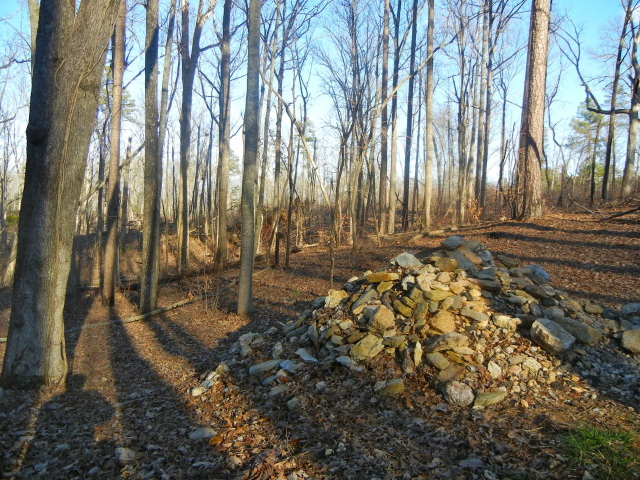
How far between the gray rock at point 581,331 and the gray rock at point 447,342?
1138mm

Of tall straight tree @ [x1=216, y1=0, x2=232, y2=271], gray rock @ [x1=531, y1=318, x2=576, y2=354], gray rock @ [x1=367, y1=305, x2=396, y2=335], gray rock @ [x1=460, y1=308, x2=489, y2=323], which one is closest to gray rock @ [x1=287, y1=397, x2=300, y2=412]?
gray rock @ [x1=367, y1=305, x2=396, y2=335]

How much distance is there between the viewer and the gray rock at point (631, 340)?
4.31m

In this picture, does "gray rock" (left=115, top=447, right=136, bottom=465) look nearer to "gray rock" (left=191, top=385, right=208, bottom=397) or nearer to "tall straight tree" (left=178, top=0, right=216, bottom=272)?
"gray rock" (left=191, top=385, right=208, bottom=397)

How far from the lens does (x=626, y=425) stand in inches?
125

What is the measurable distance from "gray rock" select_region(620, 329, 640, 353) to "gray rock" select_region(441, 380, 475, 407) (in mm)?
1827

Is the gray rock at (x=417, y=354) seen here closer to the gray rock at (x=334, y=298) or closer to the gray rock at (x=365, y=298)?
the gray rock at (x=365, y=298)

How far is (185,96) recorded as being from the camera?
11.8 metres

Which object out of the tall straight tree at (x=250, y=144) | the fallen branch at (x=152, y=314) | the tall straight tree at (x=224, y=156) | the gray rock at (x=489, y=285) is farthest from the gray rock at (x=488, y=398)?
the tall straight tree at (x=224, y=156)

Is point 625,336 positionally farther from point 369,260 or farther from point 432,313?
point 369,260

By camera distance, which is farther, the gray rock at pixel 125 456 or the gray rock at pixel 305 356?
the gray rock at pixel 305 356

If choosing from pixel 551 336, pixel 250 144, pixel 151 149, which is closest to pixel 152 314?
pixel 151 149

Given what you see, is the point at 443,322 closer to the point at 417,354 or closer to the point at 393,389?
the point at 417,354

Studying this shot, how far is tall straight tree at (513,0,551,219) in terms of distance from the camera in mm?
9453

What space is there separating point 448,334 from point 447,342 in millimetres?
115
